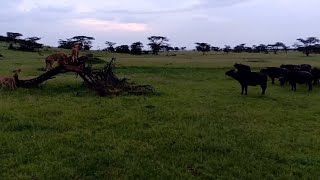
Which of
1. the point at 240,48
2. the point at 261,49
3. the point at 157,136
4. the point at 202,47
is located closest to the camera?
the point at 157,136

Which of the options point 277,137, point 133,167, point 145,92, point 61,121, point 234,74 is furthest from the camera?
point 234,74

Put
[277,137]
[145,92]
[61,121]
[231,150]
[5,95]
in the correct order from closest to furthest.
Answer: [231,150] < [277,137] < [61,121] < [5,95] < [145,92]

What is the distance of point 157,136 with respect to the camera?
11336mm

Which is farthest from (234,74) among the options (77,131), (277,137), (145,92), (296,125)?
(77,131)

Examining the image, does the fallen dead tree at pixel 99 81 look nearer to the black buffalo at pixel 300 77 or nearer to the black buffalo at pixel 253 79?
the black buffalo at pixel 253 79

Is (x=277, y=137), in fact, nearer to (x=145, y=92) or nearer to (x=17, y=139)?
(x=17, y=139)

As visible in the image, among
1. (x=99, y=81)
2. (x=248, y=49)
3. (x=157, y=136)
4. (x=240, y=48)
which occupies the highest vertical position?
(x=240, y=48)

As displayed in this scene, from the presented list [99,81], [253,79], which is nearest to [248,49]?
[253,79]

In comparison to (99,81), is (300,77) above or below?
below

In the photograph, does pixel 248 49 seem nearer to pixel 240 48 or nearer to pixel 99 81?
pixel 240 48

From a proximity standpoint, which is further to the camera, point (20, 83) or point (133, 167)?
point (20, 83)

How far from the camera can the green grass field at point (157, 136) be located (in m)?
8.73

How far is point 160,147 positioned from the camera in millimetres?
10273

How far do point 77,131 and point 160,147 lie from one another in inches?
104
